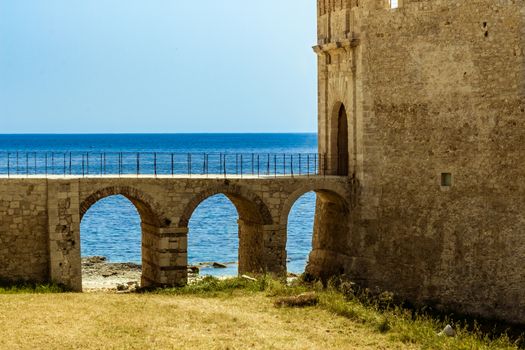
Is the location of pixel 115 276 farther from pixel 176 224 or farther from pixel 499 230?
pixel 499 230

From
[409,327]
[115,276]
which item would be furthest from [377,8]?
[115,276]

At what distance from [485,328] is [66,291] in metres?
11.7

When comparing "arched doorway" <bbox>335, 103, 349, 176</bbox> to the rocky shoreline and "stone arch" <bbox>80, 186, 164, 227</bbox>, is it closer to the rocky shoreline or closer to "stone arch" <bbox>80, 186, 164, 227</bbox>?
"stone arch" <bbox>80, 186, 164, 227</bbox>

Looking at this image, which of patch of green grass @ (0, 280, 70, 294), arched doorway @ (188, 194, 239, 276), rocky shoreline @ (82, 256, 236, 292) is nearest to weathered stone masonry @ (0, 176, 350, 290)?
patch of green grass @ (0, 280, 70, 294)

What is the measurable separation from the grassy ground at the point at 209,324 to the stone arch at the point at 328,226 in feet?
16.5

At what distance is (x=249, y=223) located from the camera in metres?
31.0

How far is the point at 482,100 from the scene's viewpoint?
89.5 ft

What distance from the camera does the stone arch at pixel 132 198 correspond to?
27.5 m

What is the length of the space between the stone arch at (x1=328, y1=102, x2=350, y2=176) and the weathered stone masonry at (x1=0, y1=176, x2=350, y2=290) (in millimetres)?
1024

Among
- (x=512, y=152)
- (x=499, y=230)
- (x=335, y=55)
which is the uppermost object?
(x=335, y=55)

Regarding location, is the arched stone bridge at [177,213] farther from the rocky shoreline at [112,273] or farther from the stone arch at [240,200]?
the rocky shoreline at [112,273]

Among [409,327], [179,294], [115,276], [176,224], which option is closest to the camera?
[409,327]

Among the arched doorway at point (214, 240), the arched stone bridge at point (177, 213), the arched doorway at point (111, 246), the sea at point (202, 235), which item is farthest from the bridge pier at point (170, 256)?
the sea at point (202, 235)

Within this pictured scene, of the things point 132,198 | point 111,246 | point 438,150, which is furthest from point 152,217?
point 111,246
